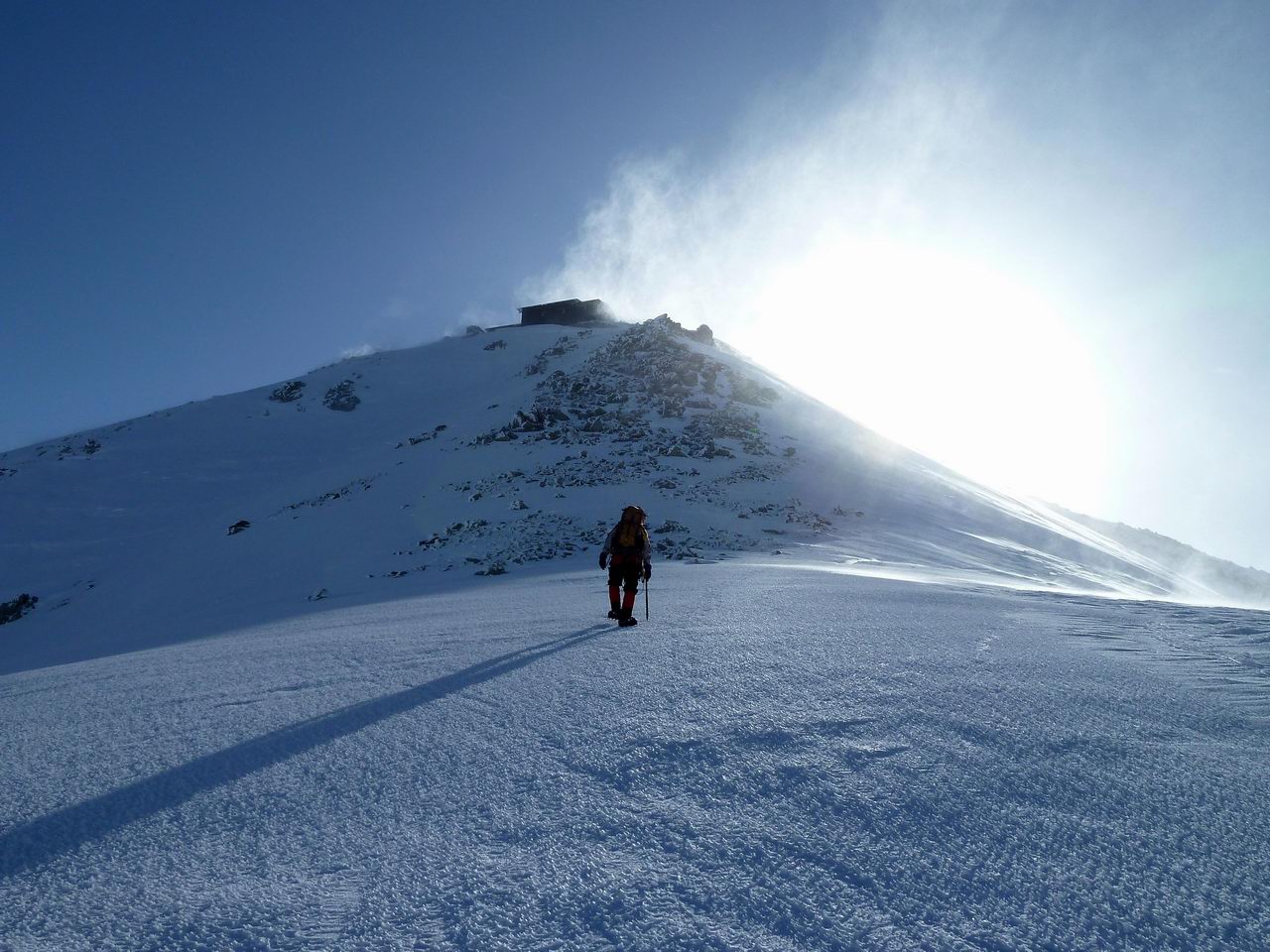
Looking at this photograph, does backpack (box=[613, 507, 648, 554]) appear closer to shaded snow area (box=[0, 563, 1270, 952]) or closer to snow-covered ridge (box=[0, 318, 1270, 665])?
shaded snow area (box=[0, 563, 1270, 952])

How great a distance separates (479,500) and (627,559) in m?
18.7

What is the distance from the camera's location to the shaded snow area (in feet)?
8.14

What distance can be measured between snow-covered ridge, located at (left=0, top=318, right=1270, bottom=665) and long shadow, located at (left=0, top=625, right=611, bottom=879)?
1147 cm

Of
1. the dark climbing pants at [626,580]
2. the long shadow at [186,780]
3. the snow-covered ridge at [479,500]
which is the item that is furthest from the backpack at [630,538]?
the snow-covered ridge at [479,500]

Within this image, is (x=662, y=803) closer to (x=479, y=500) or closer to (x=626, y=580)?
(x=626, y=580)

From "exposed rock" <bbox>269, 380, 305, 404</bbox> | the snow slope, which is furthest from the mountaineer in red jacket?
"exposed rock" <bbox>269, 380, 305, 404</bbox>

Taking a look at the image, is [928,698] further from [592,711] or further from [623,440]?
[623,440]

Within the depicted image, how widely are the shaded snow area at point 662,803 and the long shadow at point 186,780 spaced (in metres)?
0.02

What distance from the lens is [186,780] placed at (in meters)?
3.89

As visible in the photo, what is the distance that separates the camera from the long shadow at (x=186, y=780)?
318 cm

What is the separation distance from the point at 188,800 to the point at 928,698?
4807 millimetres

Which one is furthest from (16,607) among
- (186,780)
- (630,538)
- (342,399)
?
(186,780)

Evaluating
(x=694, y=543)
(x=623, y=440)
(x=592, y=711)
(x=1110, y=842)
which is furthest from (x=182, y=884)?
(x=623, y=440)

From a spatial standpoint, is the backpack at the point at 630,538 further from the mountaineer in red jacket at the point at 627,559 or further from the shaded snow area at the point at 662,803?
the shaded snow area at the point at 662,803
